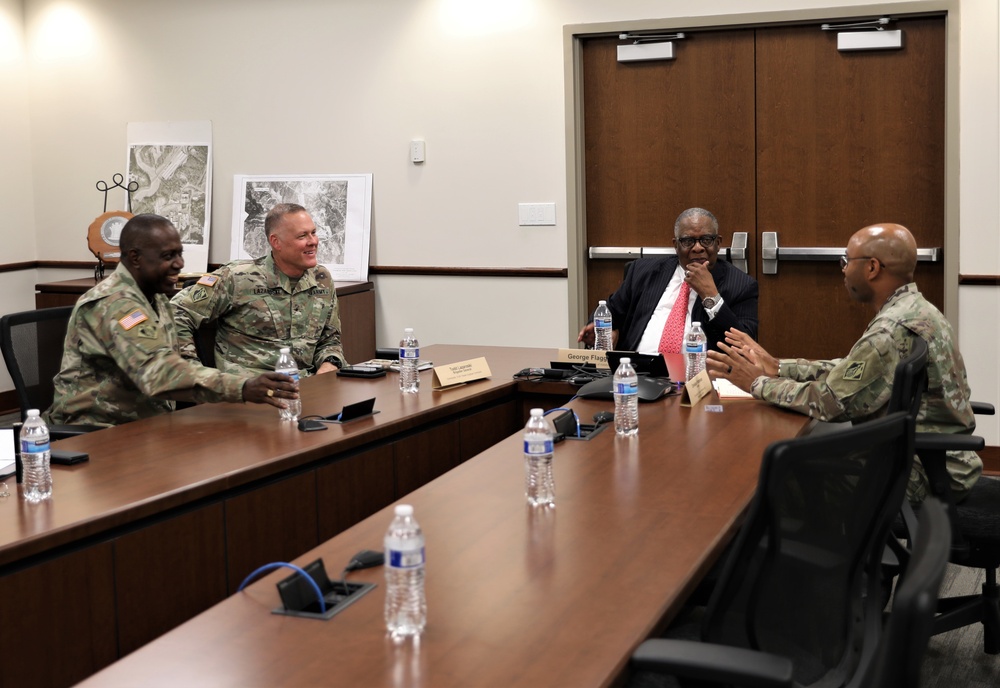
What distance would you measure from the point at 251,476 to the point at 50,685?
2.32ft

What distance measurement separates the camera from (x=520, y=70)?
611 cm

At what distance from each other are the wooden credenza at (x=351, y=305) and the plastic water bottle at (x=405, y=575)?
449cm

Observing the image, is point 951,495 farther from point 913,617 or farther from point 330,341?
point 330,341

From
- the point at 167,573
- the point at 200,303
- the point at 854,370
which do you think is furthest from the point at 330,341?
the point at 854,370

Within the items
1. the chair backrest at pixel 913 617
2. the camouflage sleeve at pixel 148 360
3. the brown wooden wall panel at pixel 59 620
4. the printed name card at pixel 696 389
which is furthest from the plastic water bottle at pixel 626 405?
the chair backrest at pixel 913 617

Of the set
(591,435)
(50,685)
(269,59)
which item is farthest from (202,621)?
(269,59)

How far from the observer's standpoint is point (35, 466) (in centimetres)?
245

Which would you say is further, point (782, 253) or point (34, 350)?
point (782, 253)

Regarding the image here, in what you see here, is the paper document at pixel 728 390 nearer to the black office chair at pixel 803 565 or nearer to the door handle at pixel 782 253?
the black office chair at pixel 803 565

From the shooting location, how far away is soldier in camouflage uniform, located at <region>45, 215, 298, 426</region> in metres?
3.44

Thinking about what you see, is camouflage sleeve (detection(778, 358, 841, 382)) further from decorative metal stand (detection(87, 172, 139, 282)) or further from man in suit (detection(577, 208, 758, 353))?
decorative metal stand (detection(87, 172, 139, 282))

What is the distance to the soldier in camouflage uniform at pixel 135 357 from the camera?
3436 mm

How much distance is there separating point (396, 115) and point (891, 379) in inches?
157

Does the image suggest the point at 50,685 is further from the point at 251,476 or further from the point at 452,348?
the point at 452,348
